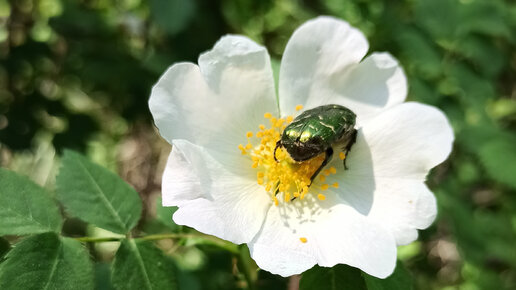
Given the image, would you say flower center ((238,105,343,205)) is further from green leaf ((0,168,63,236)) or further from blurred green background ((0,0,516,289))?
green leaf ((0,168,63,236))

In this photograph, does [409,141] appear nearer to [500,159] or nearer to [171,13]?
[500,159]

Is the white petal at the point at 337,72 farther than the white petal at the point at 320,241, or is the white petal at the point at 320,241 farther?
the white petal at the point at 337,72

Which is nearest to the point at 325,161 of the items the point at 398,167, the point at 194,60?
the point at 398,167

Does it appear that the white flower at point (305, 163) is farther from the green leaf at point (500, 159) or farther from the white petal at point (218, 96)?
the green leaf at point (500, 159)

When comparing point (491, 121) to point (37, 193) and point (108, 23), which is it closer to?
point (37, 193)

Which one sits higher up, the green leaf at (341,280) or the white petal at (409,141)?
the white petal at (409,141)

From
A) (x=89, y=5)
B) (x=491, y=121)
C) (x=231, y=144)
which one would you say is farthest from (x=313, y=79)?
(x=89, y=5)

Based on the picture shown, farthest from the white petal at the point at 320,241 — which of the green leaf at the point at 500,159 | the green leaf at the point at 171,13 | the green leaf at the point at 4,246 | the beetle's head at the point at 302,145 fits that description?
the green leaf at the point at 171,13
